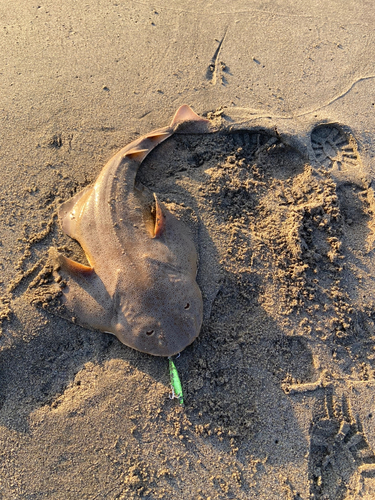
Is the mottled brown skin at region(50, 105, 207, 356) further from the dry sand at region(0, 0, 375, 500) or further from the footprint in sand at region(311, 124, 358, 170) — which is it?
the footprint in sand at region(311, 124, 358, 170)

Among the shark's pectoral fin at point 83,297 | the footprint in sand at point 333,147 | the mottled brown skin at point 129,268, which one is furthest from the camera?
the footprint in sand at point 333,147

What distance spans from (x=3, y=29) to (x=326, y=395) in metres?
7.32

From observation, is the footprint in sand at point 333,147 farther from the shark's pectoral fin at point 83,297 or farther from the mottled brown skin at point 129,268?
the shark's pectoral fin at point 83,297

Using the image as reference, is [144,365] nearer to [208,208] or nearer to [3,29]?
[208,208]

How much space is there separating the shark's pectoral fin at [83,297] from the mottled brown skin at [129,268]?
0.01m

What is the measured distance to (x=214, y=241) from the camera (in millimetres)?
4492

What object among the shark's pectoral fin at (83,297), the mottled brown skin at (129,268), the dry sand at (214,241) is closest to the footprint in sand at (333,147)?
the dry sand at (214,241)

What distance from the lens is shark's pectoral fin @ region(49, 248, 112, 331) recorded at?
12.9 ft

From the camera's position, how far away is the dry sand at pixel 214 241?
3.80 meters

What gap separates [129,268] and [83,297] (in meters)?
0.73

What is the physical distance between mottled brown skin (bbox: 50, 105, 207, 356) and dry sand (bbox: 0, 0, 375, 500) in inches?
12.5

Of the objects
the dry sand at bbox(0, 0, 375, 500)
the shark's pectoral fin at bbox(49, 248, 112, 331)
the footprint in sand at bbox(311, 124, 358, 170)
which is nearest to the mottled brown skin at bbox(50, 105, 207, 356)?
the shark's pectoral fin at bbox(49, 248, 112, 331)

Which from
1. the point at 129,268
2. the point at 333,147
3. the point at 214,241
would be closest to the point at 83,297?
the point at 129,268

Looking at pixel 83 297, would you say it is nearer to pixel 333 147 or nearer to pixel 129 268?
pixel 129 268
